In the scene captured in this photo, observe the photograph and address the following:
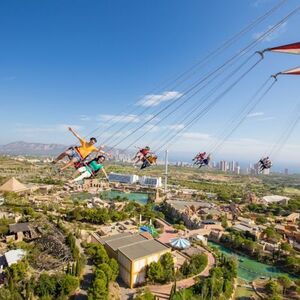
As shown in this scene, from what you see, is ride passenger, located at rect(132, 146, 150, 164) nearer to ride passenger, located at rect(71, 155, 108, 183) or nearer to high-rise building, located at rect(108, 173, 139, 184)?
ride passenger, located at rect(71, 155, 108, 183)

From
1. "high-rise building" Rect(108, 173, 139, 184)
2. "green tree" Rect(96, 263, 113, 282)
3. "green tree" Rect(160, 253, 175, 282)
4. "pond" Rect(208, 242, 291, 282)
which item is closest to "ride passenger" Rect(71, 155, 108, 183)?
"green tree" Rect(96, 263, 113, 282)

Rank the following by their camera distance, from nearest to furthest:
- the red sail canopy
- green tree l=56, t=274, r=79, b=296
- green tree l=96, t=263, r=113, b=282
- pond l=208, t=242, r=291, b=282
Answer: the red sail canopy
green tree l=56, t=274, r=79, b=296
green tree l=96, t=263, r=113, b=282
pond l=208, t=242, r=291, b=282

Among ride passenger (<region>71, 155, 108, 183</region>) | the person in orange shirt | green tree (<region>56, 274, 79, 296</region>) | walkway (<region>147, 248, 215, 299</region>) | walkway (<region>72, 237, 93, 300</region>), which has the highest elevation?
the person in orange shirt

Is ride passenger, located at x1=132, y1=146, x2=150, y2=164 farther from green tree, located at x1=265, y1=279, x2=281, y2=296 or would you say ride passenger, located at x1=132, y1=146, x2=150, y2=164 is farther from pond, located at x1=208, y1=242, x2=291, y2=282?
pond, located at x1=208, y1=242, x2=291, y2=282

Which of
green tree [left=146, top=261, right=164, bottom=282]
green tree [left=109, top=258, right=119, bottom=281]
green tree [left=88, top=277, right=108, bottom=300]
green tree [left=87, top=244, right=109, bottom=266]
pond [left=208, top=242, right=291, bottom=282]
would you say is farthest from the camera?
pond [left=208, top=242, right=291, bottom=282]

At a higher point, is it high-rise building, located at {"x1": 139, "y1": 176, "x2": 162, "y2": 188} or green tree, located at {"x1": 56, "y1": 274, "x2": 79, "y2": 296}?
green tree, located at {"x1": 56, "y1": 274, "x2": 79, "y2": 296}

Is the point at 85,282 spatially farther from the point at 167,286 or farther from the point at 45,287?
the point at 167,286

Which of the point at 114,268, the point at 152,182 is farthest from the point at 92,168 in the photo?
the point at 152,182

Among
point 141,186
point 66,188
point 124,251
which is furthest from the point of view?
point 141,186

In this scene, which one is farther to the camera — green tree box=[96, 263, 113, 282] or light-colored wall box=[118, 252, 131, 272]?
light-colored wall box=[118, 252, 131, 272]

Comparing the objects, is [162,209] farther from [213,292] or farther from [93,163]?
[93,163]

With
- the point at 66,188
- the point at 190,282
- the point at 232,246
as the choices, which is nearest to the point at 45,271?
the point at 190,282
